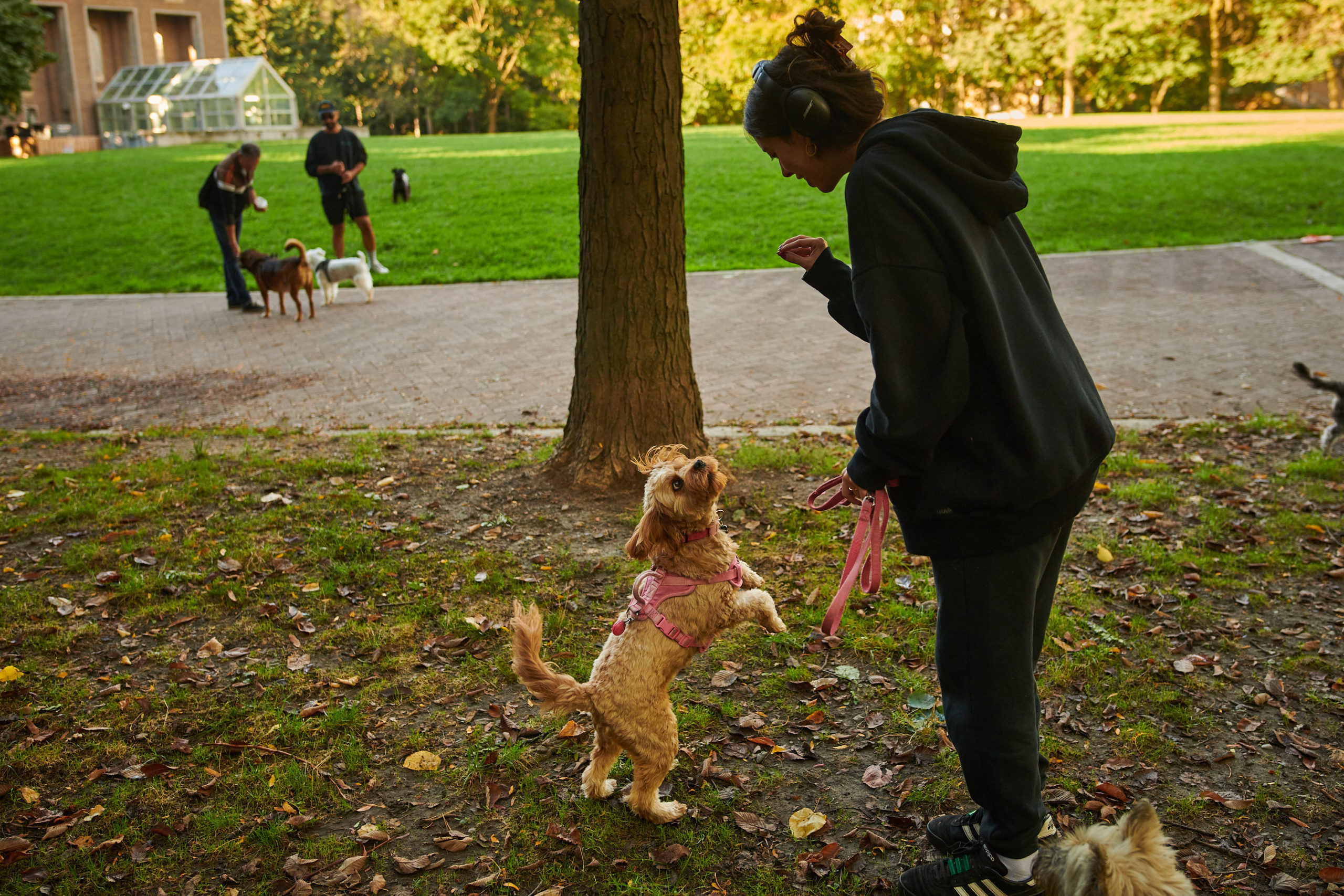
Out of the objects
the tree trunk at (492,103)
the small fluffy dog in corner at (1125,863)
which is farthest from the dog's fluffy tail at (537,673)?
the tree trunk at (492,103)

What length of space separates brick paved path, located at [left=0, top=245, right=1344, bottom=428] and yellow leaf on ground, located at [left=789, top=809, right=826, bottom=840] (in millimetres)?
4313

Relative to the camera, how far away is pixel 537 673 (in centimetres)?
262

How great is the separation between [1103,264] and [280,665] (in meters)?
11.9

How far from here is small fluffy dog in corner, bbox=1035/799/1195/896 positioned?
7.16ft

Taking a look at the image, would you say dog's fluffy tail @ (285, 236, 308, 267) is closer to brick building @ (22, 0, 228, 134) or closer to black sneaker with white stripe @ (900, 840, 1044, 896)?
black sneaker with white stripe @ (900, 840, 1044, 896)

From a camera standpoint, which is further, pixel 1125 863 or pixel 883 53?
pixel 883 53

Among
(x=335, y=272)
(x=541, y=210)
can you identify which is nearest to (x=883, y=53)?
(x=541, y=210)

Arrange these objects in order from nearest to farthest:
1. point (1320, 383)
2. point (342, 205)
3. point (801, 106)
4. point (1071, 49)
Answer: point (801, 106) < point (1320, 383) < point (342, 205) < point (1071, 49)

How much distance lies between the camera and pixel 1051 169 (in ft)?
Answer: 63.4

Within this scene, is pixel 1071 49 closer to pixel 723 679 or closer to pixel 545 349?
pixel 545 349

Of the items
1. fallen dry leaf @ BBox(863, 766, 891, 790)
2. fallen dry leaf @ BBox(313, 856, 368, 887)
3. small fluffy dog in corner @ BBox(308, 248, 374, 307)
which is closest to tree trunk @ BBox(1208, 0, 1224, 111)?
small fluffy dog in corner @ BBox(308, 248, 374, 307)

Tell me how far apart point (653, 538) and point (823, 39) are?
1.42 metres

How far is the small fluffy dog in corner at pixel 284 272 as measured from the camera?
440 inches

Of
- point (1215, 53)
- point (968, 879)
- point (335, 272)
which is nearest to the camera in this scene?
point (968, 879)
